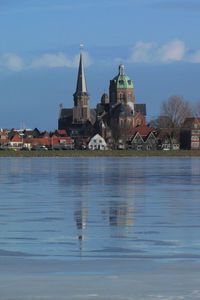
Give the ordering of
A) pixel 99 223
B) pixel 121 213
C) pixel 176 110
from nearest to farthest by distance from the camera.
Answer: pixel 99 223, pixel 121 213, pixel 176 110

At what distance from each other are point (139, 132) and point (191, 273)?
586 ft

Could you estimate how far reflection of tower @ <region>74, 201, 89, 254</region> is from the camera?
1348 centimetres

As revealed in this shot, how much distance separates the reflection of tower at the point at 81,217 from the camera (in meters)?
13.5

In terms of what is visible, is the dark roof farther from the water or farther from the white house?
the water

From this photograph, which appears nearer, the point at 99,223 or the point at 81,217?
the point at 99,223

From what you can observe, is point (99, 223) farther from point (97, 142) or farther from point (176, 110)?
point (97, 142)

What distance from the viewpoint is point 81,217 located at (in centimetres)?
1709

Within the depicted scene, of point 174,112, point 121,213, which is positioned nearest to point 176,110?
point 174,112

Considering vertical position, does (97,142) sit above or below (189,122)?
below

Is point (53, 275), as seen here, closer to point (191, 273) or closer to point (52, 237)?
point (191, 273)

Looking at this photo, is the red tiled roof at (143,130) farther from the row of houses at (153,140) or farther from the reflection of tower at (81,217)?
the reflection of tower at (81,217)

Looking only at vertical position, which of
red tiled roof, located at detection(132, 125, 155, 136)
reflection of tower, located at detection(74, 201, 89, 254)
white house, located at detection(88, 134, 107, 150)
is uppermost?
red tiled roof, located at detection(132, 125, 155, 136)

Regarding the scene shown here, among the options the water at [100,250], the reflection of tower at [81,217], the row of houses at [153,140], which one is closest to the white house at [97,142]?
the row of houses at [153,140]

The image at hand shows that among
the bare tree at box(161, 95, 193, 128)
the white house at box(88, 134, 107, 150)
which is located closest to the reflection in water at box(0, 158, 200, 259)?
the bare tree at box(161, 95, 193, 128)
